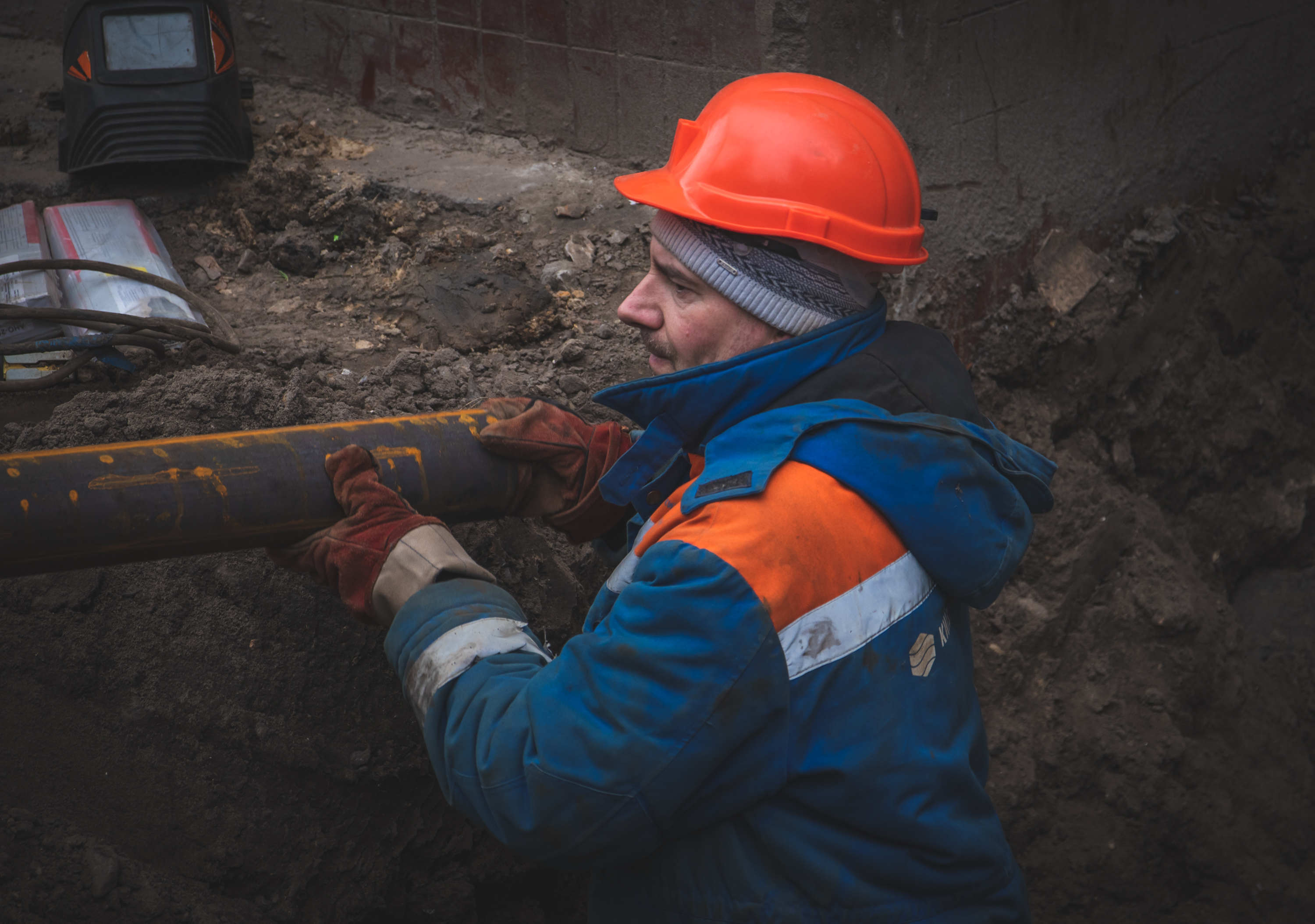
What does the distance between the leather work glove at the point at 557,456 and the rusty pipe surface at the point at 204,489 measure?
0.10 m

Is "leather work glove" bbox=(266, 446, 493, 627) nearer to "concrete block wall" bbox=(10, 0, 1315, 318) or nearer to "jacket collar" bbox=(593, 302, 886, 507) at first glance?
"jacket collar" bbox=(593, 302, 886, 507)

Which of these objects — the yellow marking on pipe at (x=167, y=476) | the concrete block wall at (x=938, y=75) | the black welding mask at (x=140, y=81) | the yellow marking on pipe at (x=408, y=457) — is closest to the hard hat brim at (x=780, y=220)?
the yellow marking on pipe at (x=408, y=457)

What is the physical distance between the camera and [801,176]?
1.54 m

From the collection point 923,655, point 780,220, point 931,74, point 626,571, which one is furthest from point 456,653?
point 931,74

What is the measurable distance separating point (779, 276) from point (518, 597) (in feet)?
4.21

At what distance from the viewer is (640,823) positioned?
4.16 ft

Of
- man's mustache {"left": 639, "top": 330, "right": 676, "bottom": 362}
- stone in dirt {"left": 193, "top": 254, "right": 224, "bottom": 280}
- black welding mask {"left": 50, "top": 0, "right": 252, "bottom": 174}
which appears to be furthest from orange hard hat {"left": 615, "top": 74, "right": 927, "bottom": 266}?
black welding mask {"left": 50, "top": 0, "right": 252, "bottom": 174}

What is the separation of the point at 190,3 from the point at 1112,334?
12.4ft

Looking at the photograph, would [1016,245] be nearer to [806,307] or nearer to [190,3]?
[806,307]

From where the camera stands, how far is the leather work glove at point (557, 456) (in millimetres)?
1990

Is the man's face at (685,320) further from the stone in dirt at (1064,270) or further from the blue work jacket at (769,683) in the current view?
the stone in dirt at (1064,270)

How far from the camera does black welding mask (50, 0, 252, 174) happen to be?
11.5 feet

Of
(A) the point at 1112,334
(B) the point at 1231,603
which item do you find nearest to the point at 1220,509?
(B) the point at 1231,603

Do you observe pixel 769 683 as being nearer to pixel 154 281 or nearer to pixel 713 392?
pixel 713 392
